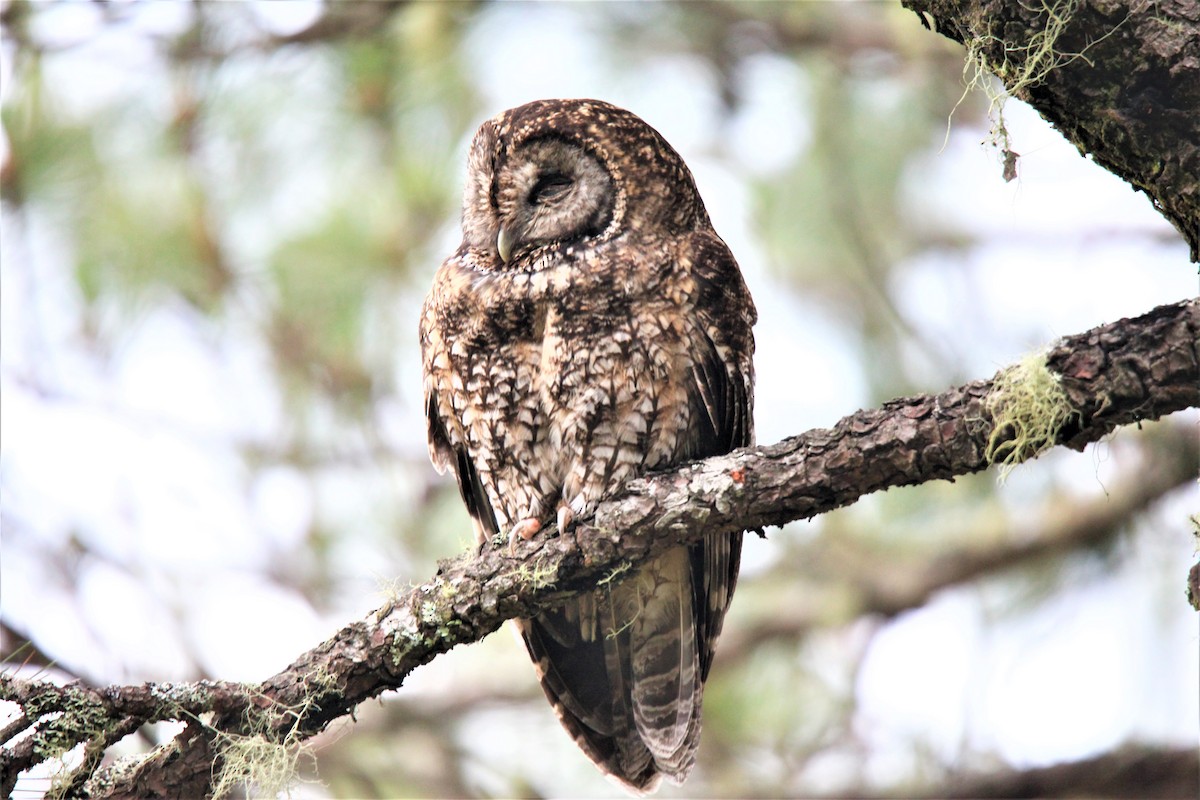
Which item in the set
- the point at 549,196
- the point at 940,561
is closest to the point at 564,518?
the point at 549,196

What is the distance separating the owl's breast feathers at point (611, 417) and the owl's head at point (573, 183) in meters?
0.08

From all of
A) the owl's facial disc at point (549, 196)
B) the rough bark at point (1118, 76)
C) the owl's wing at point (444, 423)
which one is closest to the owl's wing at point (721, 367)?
the owl's facial disc at point (549, 196)

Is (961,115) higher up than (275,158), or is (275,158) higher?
(275,158)

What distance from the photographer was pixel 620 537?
8.37 feet

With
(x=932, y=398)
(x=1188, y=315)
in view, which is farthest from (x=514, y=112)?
(x=1188, y=315)

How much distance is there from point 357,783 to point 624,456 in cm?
171

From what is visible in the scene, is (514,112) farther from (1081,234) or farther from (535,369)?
(1081,234)

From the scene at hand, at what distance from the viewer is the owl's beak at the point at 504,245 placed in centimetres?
311

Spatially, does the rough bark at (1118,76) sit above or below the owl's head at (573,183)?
above

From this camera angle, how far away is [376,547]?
4.77 meters

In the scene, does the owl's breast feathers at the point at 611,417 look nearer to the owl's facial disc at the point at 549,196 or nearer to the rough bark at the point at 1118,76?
the owl's facial disc at the point at 549,196

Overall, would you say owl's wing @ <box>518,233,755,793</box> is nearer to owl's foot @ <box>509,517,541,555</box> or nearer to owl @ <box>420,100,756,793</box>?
owl @ <box>420,100,756,793</box>

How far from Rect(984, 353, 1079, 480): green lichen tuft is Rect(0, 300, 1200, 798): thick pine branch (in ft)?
0.06

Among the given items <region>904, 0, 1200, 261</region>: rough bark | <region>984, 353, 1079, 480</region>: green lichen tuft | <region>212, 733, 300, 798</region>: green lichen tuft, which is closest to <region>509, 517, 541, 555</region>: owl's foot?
<region>212, 733, 300, 798</region>: green lichen tuft
